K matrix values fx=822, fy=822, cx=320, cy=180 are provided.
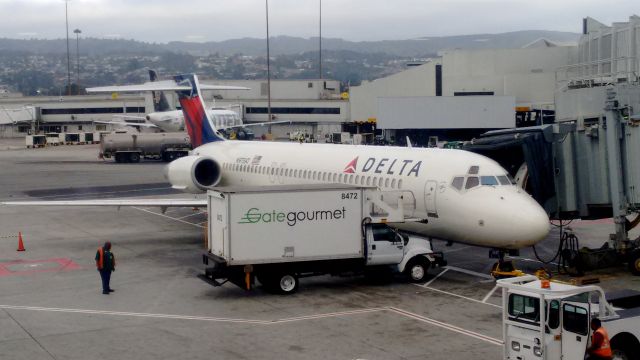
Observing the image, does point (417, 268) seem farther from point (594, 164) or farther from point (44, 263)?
point (44, 263)

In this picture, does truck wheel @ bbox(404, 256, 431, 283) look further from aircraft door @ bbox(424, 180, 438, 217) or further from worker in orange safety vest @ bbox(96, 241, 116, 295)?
worker in orange safety vest @ bbox(96, 241, 116, 295)

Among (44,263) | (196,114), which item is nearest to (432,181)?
(44,263)

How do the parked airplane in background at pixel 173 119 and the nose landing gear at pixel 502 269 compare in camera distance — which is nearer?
the nose landing gear at pixel 502 269

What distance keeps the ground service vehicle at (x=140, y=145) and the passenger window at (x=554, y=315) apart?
2365 inches

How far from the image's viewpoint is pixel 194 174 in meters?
32.9

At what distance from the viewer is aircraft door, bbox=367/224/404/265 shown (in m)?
21.9

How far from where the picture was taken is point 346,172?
85.8 ft

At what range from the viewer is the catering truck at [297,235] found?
816 inches

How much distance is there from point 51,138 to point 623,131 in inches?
3310

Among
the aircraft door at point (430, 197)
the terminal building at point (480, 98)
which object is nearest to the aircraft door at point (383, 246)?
the aircraft door at point (430, 197)

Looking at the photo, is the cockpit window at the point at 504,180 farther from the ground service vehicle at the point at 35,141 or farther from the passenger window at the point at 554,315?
the ground service vehicle at the point at 35,141

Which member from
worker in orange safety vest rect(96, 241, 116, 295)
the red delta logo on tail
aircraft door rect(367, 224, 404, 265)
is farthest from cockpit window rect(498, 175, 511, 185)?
worker in orange safety vest rect(96, 241, 116, 295)

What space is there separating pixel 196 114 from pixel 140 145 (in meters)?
34.3

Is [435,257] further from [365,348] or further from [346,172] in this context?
[365,348]
